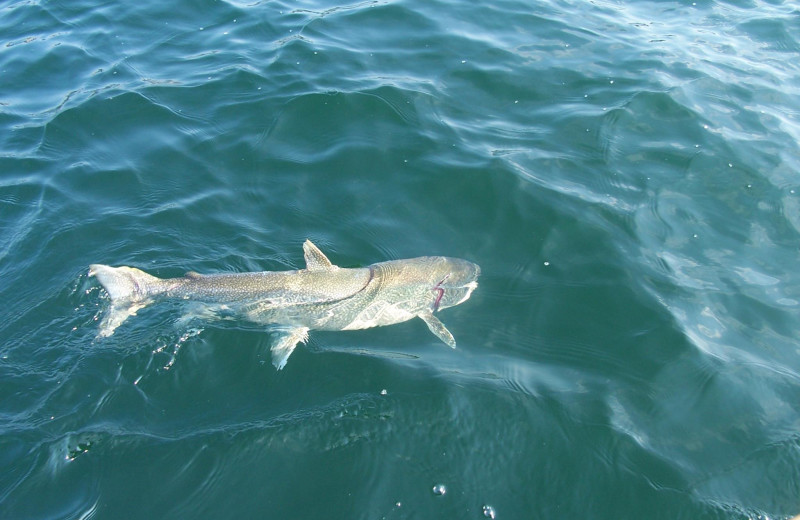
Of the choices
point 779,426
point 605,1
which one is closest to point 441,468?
point 779,426

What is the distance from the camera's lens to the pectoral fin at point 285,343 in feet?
17.6

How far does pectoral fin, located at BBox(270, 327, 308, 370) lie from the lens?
17.6 feet

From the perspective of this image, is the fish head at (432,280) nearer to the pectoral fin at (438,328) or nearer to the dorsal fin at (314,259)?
the pectoral fin at (438,328)

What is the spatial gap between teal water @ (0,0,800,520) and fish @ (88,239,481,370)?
0.17 meters

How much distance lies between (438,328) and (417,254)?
1290 millimetres

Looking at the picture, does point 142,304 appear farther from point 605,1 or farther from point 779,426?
point 605,1

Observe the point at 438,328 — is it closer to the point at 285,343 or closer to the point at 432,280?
the point at 432,280

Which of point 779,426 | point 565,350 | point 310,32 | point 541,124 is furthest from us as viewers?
point 310,32

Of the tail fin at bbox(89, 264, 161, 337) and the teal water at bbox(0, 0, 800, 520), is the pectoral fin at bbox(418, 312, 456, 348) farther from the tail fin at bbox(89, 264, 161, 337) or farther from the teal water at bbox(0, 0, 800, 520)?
the tail fin at bbox(89, 264, 161, 337)

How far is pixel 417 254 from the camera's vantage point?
6.81 metres

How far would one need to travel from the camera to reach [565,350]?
555cm

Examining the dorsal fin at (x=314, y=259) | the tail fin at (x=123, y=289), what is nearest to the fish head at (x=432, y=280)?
the dorsal fin at (x=314, y=259)

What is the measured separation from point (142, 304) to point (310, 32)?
25.6 feet

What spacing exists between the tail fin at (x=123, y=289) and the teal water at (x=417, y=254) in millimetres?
152
